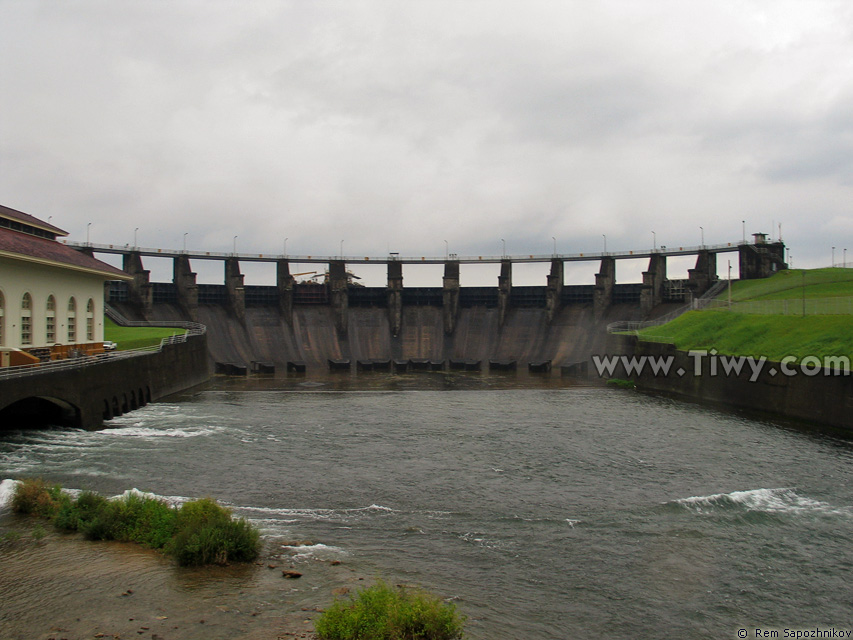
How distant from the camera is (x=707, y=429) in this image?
36.3 meters

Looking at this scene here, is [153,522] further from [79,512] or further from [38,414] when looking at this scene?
[38,414]

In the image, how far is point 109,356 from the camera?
128 ft

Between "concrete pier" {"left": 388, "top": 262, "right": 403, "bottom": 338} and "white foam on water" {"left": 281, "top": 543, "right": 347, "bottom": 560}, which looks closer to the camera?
"white foam on water" {"left": 281, "top": 543, "right": 347, "bottom": 560}

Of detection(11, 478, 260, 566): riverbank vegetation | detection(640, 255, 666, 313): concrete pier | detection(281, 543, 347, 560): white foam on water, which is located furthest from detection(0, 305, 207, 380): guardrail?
detection(640, 255, 666, 313): concrete pier

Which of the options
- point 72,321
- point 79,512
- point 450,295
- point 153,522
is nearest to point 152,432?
point 72,321

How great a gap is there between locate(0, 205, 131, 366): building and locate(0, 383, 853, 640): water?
6074mm

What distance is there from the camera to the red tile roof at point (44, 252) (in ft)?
116

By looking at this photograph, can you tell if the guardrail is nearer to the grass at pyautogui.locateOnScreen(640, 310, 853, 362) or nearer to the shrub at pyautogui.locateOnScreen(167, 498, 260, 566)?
the shrub at pyautogui.locateOnScreen(167, 498, 260, 566)

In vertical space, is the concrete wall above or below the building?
below

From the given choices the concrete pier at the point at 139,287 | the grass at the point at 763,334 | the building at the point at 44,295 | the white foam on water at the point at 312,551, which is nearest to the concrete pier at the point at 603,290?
the grass at the point at 763,334

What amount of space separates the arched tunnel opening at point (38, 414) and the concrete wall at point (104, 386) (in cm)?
5

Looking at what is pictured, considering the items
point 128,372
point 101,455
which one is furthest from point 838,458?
point 128,372

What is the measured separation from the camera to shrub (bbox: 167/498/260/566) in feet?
53.5

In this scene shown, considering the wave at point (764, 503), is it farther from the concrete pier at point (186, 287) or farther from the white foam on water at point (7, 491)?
the concrete pier at point (186, 287)
